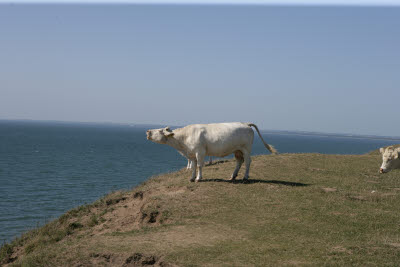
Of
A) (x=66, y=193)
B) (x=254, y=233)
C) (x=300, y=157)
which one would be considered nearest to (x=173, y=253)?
(x=254, y=233)

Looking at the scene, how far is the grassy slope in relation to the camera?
33.2 feet

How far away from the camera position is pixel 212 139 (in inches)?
715

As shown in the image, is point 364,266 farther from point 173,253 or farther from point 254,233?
point 173,253

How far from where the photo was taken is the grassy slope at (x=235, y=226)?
10117mm

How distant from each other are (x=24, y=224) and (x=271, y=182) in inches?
586

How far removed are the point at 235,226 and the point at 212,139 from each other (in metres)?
6.33

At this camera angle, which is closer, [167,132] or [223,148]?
[223,148]

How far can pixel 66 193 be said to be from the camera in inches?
1298

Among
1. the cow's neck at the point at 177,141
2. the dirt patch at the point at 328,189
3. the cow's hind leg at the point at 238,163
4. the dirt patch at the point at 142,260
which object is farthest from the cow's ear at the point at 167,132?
the dirt patch at the point at 142,260

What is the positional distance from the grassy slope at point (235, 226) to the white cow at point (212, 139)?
4.67ft

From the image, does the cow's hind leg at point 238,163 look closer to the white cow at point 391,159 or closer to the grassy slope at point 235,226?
the grassy slope at point 235,226

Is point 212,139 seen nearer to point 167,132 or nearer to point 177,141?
point 177,141

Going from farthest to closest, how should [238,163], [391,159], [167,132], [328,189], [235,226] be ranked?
1. [238,163]
2. [167,132]
3. [328,189]
4. [391,159]
5. [235,226]

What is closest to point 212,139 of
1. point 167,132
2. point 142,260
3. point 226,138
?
point 226,138
